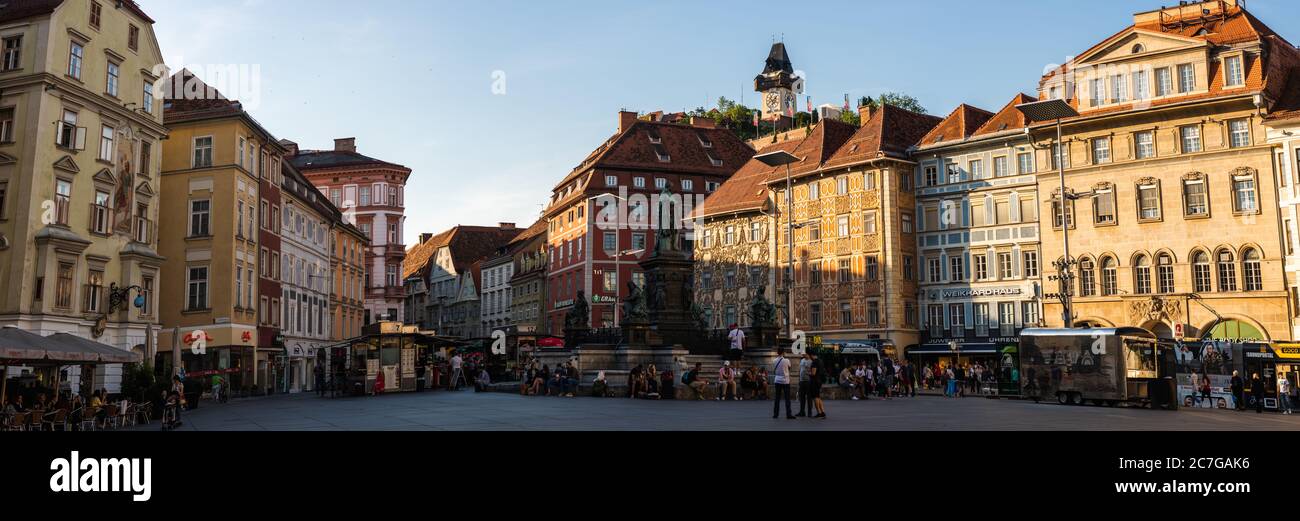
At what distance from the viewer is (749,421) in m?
20.8

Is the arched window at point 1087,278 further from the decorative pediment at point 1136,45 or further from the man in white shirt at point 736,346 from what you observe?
the man in white shirt at point 736,346

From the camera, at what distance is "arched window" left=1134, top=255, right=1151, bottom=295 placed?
5262 centimetres

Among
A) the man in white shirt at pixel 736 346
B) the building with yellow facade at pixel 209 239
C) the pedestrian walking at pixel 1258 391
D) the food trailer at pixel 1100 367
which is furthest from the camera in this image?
the building with yellow facade at pixel 209 239

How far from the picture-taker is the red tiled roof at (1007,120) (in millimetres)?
60719

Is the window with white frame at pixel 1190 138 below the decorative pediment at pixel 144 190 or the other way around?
the other way around

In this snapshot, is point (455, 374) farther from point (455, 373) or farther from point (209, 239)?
point (209, 239)

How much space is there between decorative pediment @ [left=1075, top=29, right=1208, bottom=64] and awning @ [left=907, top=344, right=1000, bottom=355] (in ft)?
54.8

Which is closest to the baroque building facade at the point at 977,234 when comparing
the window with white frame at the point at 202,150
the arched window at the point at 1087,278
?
the arched window at the point at 1087,278

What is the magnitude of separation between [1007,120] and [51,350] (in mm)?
53410

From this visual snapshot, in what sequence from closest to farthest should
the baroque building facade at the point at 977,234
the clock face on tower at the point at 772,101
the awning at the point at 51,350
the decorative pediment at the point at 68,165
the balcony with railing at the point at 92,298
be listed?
the awning at the point at 51,350 → the decorative pediment at the point at 68,165 → the balcony with railing at the point at 92,298 → the baroque building facade at the point at 977,234 → the clock face on tower at the point at 772,101

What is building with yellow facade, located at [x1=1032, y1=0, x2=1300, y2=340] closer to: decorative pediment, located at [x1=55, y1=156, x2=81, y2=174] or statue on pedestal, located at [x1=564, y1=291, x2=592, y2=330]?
statue on pedestal, located at [x1=564, y1=291, x2=592, y2=330]

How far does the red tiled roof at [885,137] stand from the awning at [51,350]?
47.9 meters
